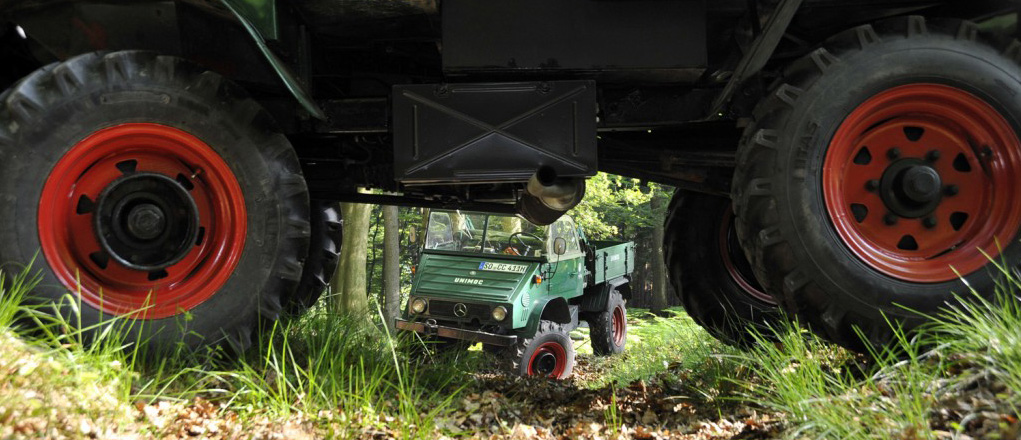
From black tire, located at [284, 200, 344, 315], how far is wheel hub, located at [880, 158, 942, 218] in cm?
349

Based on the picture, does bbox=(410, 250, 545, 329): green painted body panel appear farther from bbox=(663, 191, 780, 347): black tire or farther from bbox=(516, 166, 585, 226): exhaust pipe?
bbox=(516, 166, 585, 226): exhaust pipe

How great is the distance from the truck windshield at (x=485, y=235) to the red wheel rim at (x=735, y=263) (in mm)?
5756

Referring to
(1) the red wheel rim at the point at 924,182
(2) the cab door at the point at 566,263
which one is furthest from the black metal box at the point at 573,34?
(2) the cab door at the point at 566,263

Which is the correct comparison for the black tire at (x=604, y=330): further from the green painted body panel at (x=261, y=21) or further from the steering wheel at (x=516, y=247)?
the green painted body panel at (x=261, y=21)

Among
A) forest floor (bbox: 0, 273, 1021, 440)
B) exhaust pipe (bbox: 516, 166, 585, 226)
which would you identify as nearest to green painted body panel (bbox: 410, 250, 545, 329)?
exhaust pipe (bbox: 516, 166, 585, 226)

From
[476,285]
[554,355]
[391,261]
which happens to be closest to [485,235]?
[476,285]

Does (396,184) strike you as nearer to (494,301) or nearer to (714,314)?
(714,314)

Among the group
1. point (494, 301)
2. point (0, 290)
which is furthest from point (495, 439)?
point (494, 301)

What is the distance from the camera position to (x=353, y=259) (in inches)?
409

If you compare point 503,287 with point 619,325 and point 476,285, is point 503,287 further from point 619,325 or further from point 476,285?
point 619,325

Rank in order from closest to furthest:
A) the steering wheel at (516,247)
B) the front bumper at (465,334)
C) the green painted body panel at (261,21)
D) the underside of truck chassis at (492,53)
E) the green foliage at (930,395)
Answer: the green foliage at (930,395), the green painted body panel at (261,21), the underside of truck chassis at (492,53), the front bumper at (465,334), the steering wheel at (516,247)

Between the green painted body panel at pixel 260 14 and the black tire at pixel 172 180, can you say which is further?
the green painted body panel at pixel 260 14

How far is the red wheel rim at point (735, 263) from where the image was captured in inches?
197

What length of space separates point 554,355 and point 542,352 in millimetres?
321
